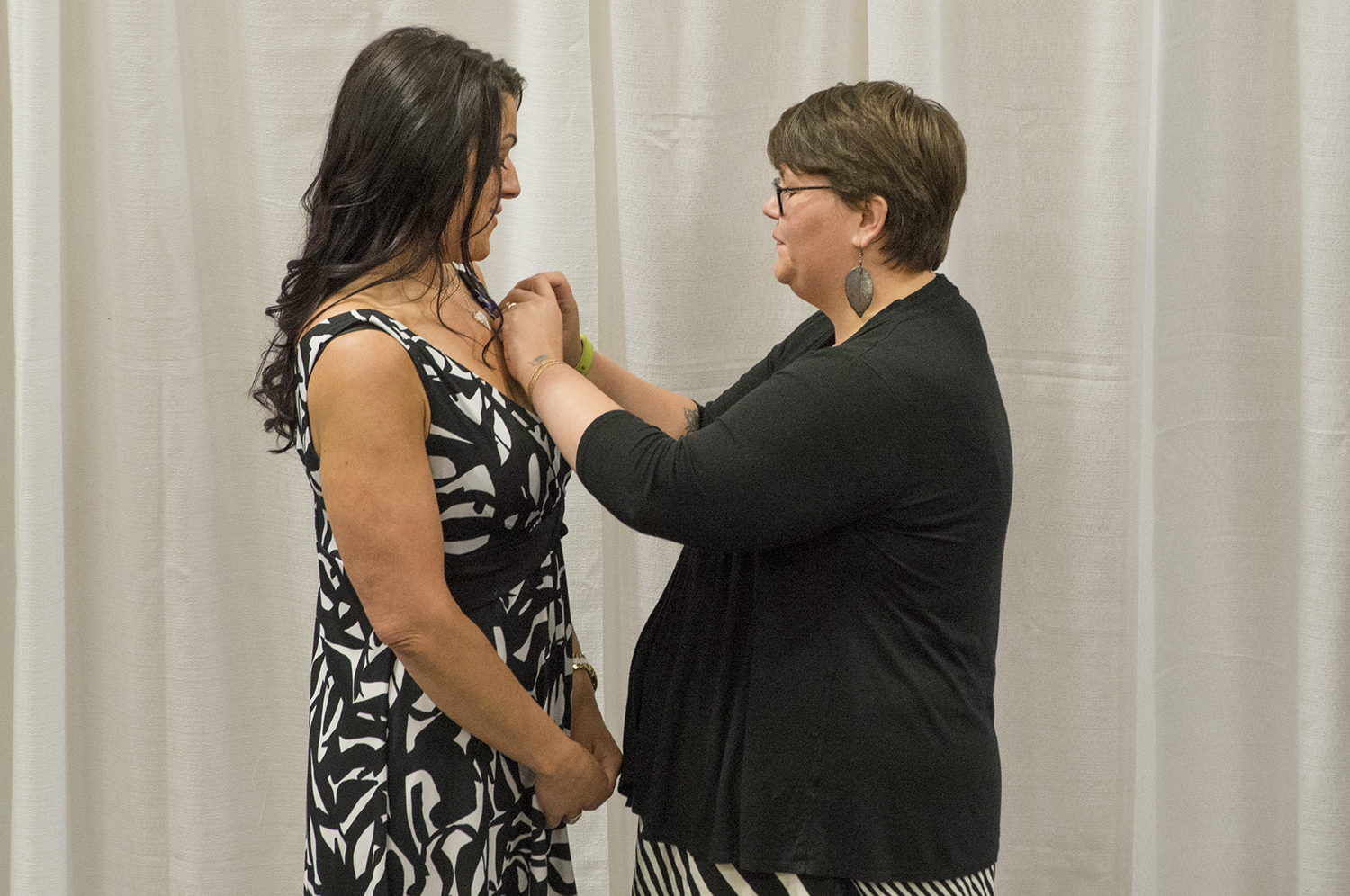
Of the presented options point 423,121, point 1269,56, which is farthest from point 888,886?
point 1269,56

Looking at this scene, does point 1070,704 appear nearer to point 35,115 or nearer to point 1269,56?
point 1269,56

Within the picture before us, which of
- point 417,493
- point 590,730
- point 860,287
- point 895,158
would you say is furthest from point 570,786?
point 895,158

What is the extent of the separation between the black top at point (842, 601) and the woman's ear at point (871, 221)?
80mm

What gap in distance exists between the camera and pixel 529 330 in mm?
1379

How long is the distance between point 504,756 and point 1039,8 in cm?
136

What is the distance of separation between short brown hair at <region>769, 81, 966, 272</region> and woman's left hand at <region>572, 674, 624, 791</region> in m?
0.66

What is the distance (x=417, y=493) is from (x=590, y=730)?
0.47m

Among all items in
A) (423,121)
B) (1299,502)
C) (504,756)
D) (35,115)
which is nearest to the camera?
(423,121)

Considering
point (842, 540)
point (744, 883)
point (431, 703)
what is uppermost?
point (842, 540)

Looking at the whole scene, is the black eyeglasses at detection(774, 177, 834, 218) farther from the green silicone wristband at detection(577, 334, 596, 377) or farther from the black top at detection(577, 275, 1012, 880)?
the green silicone wristband at detection(577, 334, 596, 377)

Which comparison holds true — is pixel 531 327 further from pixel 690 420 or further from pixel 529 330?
pixel 690 420

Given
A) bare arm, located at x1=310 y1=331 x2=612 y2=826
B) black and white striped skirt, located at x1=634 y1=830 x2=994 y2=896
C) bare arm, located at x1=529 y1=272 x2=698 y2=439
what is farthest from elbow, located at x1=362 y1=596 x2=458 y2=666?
bare arm, located at x1=529 y1=272 x2=698 y2=439

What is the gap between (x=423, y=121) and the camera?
1251mm

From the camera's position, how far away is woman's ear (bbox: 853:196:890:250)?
51.8 inches
